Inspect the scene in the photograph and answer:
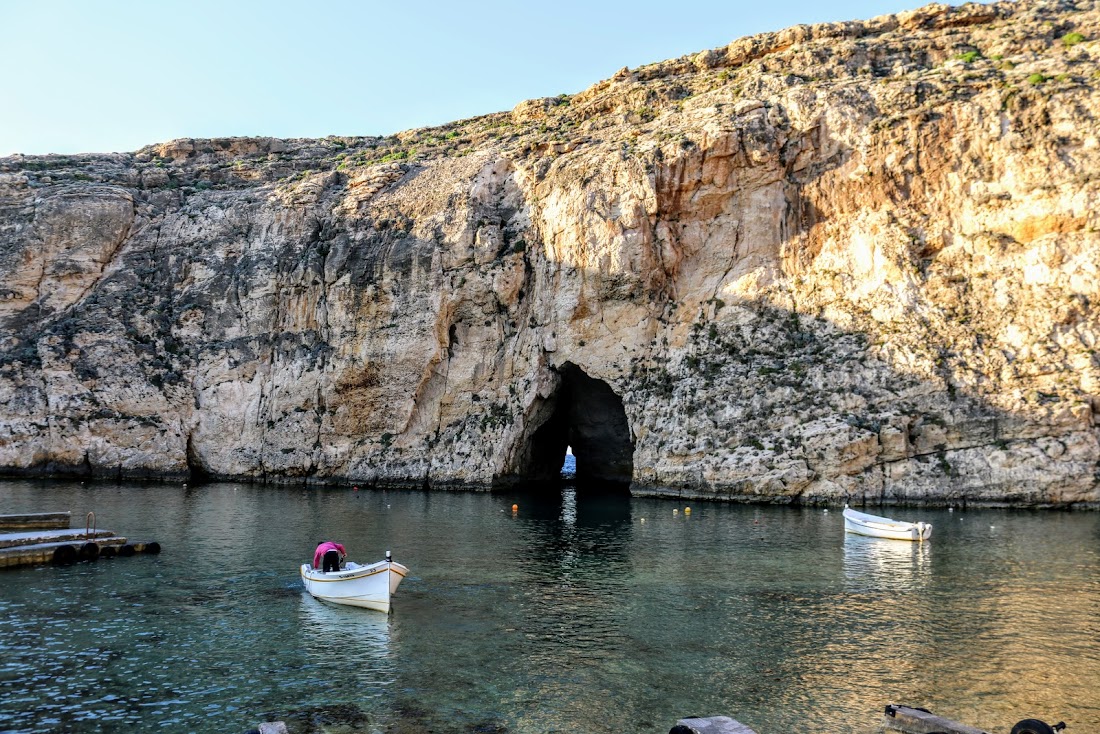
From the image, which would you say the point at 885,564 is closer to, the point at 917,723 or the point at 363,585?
the point at 917,723

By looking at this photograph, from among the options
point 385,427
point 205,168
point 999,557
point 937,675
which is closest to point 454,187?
point 385,427

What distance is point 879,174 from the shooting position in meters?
50.7

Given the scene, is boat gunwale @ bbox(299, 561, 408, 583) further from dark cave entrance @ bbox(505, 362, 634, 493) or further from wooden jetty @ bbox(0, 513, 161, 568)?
dark cave entrance @ bbox(505, 362, 634, 493)

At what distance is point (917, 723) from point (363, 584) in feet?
45.7

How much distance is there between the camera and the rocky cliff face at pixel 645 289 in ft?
148

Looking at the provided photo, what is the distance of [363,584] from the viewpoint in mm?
20453

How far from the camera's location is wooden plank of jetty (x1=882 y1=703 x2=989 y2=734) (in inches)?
443

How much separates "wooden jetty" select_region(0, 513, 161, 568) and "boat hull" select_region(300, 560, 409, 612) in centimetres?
1152

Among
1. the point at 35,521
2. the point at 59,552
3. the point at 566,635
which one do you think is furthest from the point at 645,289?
the point at 566,635

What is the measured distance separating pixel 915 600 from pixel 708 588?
5.89m

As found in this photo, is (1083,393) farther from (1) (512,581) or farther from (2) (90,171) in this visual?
(2) (90,171)

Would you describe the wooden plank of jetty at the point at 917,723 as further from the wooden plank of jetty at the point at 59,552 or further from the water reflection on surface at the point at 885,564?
the wooden plank of jetty at the point at 59,552

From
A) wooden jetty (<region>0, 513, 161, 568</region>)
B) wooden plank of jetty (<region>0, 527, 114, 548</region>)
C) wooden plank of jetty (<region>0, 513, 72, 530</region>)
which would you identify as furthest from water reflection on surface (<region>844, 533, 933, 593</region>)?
wooden plank of jetty (<region>0, 513, 72, 530</region>)

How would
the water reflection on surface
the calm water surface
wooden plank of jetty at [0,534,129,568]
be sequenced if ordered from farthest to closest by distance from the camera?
1. wooden plank of jetty at [0,534,129,568]
2. the water reflection on surface
3. the calm water surface
